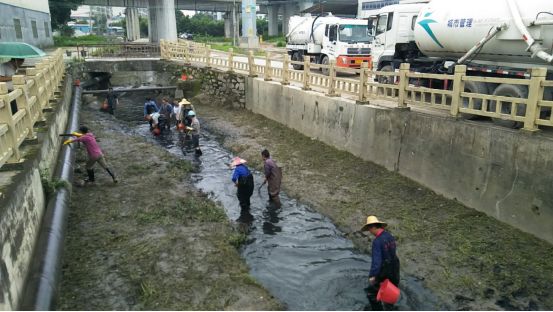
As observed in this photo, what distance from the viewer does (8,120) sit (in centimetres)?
606

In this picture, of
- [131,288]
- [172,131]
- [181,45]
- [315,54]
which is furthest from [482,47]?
[181,45]

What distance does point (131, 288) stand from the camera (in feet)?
19.7

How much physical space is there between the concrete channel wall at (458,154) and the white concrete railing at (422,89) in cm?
30

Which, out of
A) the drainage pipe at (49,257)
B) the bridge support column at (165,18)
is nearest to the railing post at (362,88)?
the drainage pipe at (49,257)

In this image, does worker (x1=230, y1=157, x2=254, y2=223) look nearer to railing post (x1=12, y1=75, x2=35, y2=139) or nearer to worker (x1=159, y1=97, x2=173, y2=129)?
railing post (x1=12, y1=75, x2=35, y2=139)

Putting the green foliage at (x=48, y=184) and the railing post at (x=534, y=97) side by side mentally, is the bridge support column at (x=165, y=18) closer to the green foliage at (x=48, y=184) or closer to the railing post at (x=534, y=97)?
the green foliage at (x=48, y=184)

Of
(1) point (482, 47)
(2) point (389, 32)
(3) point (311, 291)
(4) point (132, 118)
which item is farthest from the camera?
(4) point (132, 118)

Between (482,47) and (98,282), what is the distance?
966 centimetres

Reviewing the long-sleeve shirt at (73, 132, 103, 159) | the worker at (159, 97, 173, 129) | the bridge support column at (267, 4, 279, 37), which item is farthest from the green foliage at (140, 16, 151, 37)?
the long-sleeve shirt at (73, 132, 103, 159)

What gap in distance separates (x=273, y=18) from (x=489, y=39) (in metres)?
55.5

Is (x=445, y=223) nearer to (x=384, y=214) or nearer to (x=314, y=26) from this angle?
(x=384, y=214)

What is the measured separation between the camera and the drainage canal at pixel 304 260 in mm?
6203

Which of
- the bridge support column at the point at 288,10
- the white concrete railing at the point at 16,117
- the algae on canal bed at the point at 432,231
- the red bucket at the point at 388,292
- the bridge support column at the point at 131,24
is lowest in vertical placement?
the algae on canal bed at the point at 432,231

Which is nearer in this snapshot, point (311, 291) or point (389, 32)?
point (311, 291)
